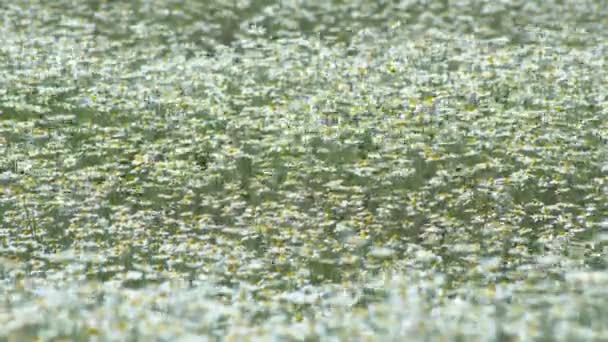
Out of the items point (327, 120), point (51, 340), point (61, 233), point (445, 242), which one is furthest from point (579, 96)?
point (51, 340)

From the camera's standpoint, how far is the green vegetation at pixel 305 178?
7434 millimetres

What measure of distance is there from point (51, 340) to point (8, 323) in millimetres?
273

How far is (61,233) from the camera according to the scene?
995cm

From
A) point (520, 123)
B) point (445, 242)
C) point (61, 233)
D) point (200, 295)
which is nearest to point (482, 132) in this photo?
point (520, 123)

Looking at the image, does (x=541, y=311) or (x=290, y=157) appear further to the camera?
(x=290, y=157)

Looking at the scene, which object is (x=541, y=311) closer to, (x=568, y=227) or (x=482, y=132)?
(x=568, y=227)

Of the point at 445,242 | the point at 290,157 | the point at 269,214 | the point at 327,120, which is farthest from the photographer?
the point at 327,120

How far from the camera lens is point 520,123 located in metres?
12.4

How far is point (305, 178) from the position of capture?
11.3 meters

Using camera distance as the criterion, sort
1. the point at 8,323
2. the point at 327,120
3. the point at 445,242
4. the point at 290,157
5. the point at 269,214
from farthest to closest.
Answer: the point at 327,120 < the point at 290,157 < the point at 269,214 < the point at 445,242 < the point at 8,323

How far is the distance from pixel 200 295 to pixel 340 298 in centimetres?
91

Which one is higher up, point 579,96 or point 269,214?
point 579,96

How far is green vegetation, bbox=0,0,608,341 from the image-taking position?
7.43m

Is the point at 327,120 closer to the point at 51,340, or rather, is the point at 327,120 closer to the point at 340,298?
the point at 340,298
